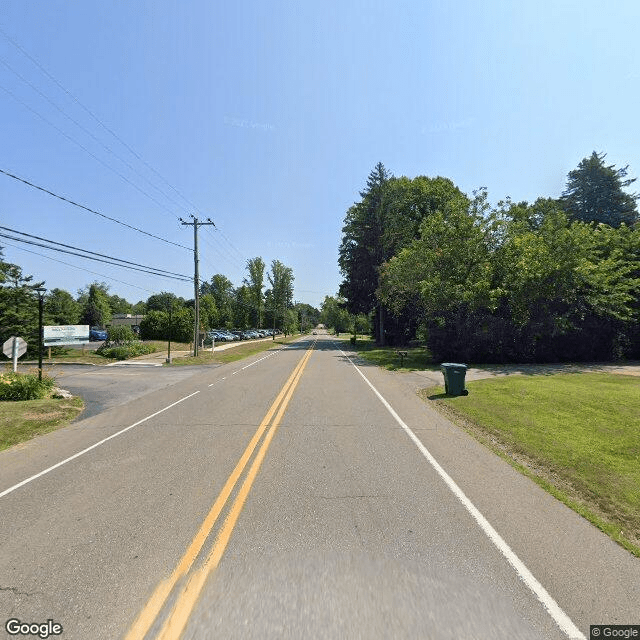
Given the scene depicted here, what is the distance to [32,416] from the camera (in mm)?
10328

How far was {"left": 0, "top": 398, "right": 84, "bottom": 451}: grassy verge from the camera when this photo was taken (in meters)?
8.63

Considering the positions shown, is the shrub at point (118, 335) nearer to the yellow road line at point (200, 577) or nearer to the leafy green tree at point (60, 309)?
the leafy green tree at point (60, 309)

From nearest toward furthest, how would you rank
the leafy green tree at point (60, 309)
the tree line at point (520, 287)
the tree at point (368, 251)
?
the tree line at point (520, 287) < the leafy green tree at point (60, 309) < the tree at point (368, 251)

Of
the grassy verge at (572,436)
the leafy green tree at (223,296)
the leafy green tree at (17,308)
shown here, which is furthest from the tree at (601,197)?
the leafy green tree at (223,296)

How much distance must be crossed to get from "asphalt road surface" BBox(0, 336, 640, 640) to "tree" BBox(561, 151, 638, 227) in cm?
4932

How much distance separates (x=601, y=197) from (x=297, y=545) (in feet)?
183

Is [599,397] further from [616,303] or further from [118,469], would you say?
[616,303]

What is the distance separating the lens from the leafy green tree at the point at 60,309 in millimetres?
35438

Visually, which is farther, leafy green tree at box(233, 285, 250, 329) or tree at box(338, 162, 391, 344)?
leafy green tree at box(233, 285, 250, 329)

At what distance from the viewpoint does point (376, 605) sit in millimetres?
2945

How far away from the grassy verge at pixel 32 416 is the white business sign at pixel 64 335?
17.1 metres

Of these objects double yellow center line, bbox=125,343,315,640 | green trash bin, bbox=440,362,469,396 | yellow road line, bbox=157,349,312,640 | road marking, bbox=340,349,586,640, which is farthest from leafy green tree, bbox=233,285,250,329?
road marking, bbox=340,349,586,640

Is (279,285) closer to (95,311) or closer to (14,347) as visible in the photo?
(95,311)

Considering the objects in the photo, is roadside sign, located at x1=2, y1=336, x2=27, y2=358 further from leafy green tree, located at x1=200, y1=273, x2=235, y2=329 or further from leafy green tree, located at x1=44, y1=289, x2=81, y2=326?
leafy green tree, located at x1=200, y1=273, x2=235, y2=329
